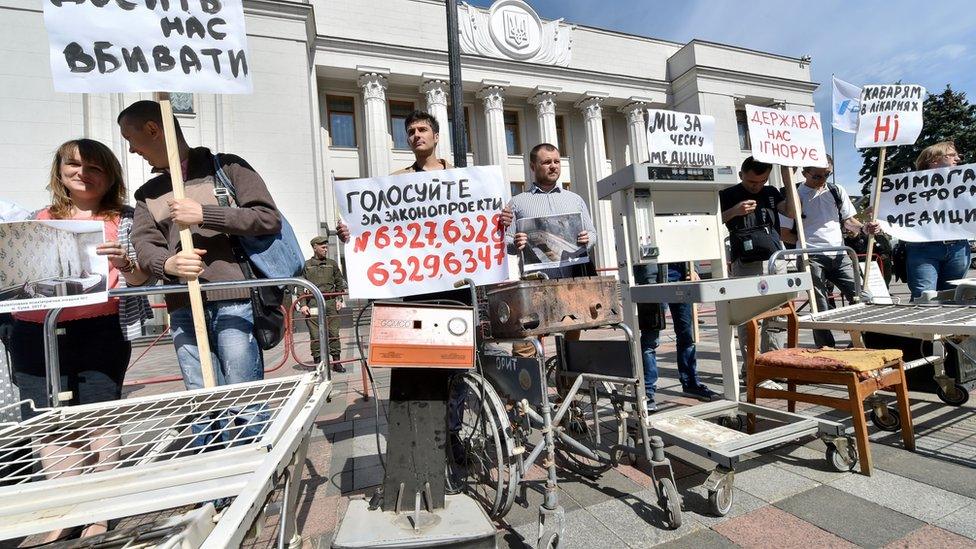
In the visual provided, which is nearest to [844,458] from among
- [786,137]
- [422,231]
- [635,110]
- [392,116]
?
[422,231]

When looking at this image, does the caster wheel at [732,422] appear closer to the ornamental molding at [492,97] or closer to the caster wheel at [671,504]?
the caster wheel at [671,504]

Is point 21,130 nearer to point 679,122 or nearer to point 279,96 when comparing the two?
point 279,96

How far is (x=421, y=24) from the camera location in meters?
18.4

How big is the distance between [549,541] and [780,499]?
49.0 inches

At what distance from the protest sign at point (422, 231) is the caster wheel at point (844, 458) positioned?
202cm

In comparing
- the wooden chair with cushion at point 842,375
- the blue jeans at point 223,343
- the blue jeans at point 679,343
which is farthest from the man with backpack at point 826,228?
the blue jeans at point 223,343

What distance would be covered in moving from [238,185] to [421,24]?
751 inches

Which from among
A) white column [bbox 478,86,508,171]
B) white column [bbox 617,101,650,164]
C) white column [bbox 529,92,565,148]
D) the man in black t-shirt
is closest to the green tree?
white column [bbox 617,101,650,164]

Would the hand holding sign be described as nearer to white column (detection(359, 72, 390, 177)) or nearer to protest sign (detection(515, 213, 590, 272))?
protest sign (detection(515, 213, 590, 272))

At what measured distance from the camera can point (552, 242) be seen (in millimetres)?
2896

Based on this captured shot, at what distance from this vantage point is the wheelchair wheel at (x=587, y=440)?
245 cm

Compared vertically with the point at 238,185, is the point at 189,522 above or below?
below

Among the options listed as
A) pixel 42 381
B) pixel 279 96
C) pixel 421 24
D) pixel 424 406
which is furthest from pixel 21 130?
pixel 424 406

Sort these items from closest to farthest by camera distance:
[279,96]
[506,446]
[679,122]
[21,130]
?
[506,446] < [679,122] < [21,130] < [279,96]
